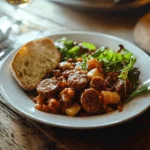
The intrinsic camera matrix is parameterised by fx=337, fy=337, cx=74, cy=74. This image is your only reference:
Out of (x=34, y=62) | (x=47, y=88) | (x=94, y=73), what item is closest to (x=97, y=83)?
(x=94, y=73)

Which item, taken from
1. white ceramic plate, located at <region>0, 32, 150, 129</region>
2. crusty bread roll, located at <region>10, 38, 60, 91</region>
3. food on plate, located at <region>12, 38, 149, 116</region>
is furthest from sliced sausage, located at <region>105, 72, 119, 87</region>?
crusty bread roll, located at <region>10, 38, 60, 91</region>

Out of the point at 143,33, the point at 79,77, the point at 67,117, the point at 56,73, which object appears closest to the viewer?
the point at 67,117

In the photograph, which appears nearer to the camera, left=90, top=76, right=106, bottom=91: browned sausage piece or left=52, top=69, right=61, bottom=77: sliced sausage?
left=90, top=76, right=106, bottom=91: browned sausage piece

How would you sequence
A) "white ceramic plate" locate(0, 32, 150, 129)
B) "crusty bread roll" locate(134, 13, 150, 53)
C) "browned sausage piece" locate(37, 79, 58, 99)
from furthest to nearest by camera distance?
"crusty bread roll" locate(134, 13, 150, 53) → "browned sausage piece" locate(37, 79, 58, 99) → "white ceramic plate" locate(0, 32, 150, 129)

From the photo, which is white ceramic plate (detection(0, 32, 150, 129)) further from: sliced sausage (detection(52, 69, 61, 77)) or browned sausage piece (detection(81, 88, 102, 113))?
sliced sausage (detection(52, 69, 61, 77))

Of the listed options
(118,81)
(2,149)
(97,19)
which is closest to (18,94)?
(2,149)

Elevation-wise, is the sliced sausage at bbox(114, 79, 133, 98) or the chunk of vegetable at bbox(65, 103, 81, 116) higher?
the chunk of vegetable at bbox(65, 103, 81, 116)

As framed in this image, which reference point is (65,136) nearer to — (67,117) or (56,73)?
(67,117)

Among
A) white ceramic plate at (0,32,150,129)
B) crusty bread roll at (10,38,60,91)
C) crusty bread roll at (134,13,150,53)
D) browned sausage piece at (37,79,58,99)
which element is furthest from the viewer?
crusty bread roll at (134,13,150,53)
